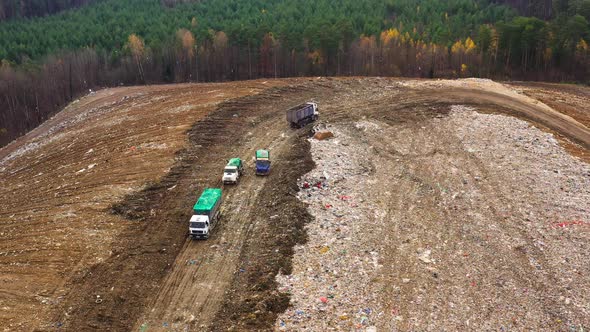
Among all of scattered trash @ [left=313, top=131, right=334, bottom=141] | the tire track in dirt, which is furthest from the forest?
scattered trash @ [left=313, top=131, right=334, bottom=141]

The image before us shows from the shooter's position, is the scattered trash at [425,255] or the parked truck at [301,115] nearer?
the scattered trash at [425,255]

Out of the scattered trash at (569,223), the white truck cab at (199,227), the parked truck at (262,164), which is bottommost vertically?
the scattered trash at (569,223)

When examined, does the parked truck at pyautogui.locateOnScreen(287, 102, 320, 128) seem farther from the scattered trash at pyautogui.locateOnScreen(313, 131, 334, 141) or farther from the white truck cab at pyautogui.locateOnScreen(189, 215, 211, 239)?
the white truck cab at pyautogui.locateOnScreen(189, 215, 211, 239)

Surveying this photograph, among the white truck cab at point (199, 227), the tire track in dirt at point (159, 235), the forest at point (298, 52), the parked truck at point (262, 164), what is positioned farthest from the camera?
the forest at point (298, 52)

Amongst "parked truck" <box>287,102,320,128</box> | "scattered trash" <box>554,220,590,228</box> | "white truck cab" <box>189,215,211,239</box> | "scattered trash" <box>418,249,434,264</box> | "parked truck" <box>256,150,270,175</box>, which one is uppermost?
"parked truck" <box>287,102,320,128</box>

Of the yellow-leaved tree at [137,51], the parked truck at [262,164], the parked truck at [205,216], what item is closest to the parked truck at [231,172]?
the parked truck at [262,164]

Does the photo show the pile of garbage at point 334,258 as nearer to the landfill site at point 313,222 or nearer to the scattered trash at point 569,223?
the landfill site at point 313,222

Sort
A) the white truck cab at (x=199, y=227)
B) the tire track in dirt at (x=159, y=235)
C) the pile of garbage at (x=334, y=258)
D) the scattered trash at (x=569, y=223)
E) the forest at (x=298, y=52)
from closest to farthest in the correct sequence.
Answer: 1. the pile of garbage at (x=334, y=258)
2. the tire track in dirt at (x=159, y=235)
3. the white truck cab at (x=199, y=227)
4. the scattered trash at (x=569, y=223)
5. the forest at (x=298, y=52)
